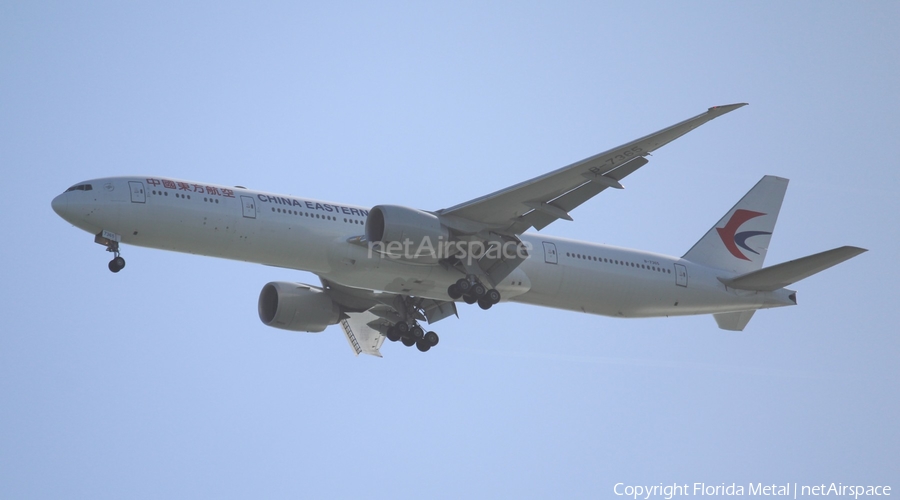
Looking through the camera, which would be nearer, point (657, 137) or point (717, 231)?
point (657, 137)

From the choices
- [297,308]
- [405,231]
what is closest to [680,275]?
[405,231]

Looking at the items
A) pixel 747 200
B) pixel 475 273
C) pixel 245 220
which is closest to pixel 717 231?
pixel 747 200

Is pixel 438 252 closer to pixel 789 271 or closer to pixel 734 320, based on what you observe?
pixel 789 271

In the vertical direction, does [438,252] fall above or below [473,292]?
above

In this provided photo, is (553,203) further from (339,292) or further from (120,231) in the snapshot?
(120,231)

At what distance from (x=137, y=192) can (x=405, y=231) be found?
25.5ft

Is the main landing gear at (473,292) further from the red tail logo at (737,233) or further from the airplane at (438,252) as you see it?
the red tail logo at (737,233)

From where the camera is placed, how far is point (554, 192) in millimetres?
32562

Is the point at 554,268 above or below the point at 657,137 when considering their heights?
below

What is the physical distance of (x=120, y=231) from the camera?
31.0 meters

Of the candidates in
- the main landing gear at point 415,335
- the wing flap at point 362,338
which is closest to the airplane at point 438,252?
the main landing gear at point 415,335

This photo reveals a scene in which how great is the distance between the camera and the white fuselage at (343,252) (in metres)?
31.1

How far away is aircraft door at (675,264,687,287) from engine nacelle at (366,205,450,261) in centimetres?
930

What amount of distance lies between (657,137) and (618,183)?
2.77 meters
